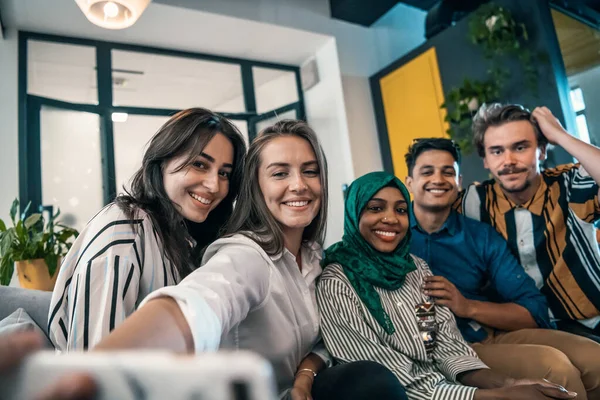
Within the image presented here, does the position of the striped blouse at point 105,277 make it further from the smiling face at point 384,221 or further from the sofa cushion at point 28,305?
the smiling face at point 384,221

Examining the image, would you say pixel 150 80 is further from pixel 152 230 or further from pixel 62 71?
pixel 152 230

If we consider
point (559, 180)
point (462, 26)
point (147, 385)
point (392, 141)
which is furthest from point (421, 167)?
point (392, 141)

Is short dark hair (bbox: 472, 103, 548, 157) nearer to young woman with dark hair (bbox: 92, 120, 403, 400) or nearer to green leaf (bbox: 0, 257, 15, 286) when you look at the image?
young woman with dark hair (bbox: 92, 120, 403, 400)

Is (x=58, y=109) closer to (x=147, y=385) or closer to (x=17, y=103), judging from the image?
(x=17, y=103)

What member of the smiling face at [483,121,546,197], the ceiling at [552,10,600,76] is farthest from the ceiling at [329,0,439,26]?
the smiling face at [483,121,546,197]

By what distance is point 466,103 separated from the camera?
3260 mm

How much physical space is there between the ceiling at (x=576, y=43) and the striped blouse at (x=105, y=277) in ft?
9.72

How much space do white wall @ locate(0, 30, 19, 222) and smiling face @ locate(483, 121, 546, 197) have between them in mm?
3273

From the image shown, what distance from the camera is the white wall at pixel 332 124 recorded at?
421 cm

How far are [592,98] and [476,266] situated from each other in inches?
74.8

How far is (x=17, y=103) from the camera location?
10.8 ft

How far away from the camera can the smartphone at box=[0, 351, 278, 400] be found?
23 cm

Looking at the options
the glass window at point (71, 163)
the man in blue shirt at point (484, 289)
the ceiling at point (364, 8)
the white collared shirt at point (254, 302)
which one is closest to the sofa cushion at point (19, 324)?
the white collared shirt at point (254, 302)

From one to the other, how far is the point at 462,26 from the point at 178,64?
261 cm
